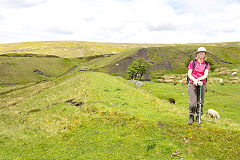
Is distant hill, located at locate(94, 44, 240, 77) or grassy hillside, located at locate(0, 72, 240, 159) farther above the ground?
distant hill, located at locate(94, 44, 240, 77)

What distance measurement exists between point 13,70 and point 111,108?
348 feet

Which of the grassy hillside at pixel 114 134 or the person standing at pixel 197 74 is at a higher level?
the person standing at pixel 197 74

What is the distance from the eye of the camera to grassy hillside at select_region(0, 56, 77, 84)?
96.0 meters

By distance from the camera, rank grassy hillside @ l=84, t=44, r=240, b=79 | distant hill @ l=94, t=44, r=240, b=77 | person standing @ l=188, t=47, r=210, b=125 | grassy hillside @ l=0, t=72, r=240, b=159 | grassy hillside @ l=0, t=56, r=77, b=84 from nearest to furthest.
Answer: grassy hillside @ l=0, t=72, r=240, b=159 < person standing @ l=188, t=47, r=210, b=125 < grassy hillside @ l=0, t=56, r=77, b=84 < grassy hillside @ l=84, t=44, r=240, b=79 < distant hill @ l=94, t=44, r=240, b=77

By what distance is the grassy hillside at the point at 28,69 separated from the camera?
9604cm

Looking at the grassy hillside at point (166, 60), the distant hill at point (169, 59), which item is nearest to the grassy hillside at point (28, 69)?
the grassy hillside at point (166, 60)

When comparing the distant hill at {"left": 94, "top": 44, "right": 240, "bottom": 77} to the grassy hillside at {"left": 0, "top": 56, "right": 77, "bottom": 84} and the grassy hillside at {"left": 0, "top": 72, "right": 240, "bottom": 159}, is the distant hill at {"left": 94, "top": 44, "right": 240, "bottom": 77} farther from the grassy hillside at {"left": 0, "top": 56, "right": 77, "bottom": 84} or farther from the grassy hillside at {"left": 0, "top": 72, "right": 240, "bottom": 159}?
the grassy hillside at {"left": 0, "top": 72, "right": 240, "bottom": 159}

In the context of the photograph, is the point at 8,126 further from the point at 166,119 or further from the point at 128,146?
the point at 166,119

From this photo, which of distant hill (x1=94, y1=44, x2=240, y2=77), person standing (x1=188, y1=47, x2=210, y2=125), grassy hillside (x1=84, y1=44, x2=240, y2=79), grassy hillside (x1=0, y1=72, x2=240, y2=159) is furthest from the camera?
distant hill (x1=94, y1=44, x2=240, y2=77)

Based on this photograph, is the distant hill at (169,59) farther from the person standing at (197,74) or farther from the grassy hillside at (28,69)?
the person standing at (197,74)

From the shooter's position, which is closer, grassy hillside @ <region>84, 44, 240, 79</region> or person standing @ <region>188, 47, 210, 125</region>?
person standing @ <region>188, 47, 210, 125</region>

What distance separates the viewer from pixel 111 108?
19.8m

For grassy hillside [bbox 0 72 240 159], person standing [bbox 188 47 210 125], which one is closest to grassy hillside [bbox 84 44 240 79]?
grassy hillside [bbox 0 72 240 159]

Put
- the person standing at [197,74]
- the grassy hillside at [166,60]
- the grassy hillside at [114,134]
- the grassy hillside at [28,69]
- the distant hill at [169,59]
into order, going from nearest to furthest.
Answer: the grassy hillside at [114,134]
the person standing at [197,74]
the grassy hillside at [28,69]
the grassy hillside at [166,60]
the distant hill at [169,59]
